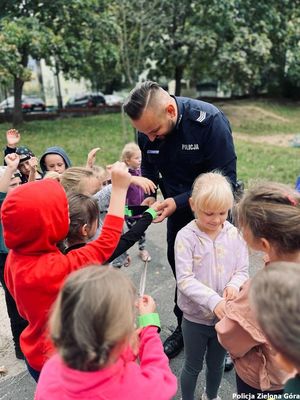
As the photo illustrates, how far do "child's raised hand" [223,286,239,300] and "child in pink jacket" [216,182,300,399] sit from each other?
1.03 ft

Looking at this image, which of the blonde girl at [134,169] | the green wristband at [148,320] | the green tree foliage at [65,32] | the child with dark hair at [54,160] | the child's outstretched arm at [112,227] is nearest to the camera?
the green wristband at [148,320]

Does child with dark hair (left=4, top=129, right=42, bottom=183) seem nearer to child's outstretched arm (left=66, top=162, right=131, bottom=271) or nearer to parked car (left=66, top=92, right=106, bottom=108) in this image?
child's outstretched arm (left=66, top=162, right=131, bottom=271)

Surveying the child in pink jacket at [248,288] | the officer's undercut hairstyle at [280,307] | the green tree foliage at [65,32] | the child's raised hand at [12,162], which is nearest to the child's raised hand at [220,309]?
the child in pink jacket at [248,288]

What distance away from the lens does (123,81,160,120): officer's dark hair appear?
2184mm

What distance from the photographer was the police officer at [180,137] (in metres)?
2.23

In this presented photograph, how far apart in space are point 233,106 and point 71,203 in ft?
64.3

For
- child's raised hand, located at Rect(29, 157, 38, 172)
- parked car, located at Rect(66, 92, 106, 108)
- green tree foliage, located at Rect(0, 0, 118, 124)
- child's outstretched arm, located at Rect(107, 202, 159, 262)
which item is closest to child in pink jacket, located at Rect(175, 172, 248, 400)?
child's outstretched arm, located at Rect(107, 202, 159, 262)

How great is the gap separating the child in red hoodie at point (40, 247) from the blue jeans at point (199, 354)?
2.50 ft

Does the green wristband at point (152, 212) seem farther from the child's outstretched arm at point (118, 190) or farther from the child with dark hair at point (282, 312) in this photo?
the child with dark hair at point (282, 312)

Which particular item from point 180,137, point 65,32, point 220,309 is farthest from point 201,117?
point 65,32

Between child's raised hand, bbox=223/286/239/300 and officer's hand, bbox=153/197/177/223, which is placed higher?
officer's hand, bbox=153/197/177/223

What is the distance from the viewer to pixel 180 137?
2.37 meters

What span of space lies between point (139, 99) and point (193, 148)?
46 centimetres

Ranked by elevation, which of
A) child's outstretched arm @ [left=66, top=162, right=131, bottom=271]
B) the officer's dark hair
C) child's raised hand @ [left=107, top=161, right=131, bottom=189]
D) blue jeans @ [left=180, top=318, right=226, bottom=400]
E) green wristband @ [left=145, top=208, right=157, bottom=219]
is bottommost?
blue jeans @ [left=180, top=318, right=226, bottom=400]
